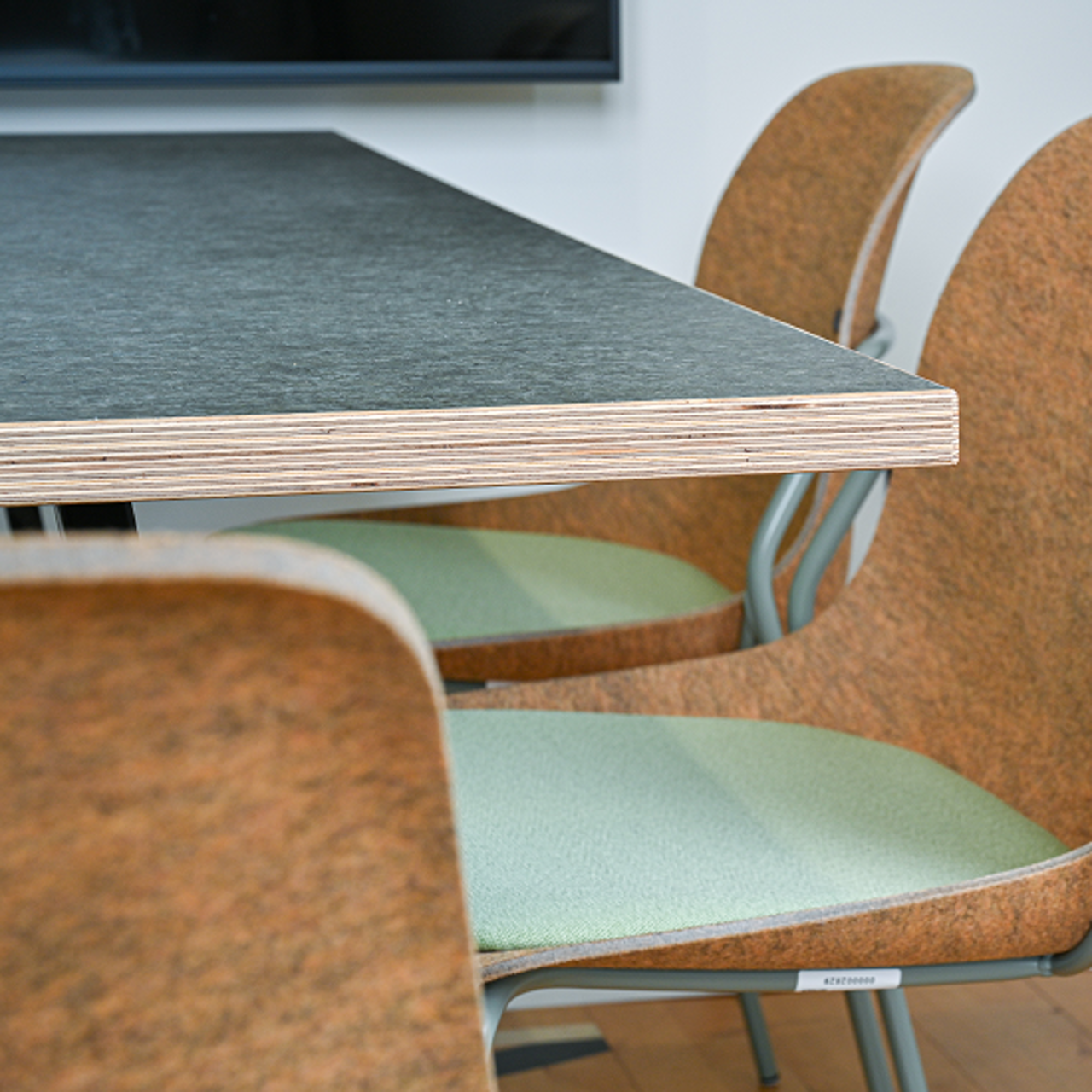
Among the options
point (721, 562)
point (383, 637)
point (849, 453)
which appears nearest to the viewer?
point (383, 637)

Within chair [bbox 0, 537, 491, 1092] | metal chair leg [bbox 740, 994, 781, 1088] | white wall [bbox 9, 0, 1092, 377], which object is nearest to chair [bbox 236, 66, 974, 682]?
white wall [bbox 9, 0, 1092, 377]

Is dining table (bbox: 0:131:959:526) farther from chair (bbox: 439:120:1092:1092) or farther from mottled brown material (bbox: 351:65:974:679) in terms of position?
mottled brown material (bbox: 351:65:974:679)

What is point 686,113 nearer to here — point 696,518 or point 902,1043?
point 696,518

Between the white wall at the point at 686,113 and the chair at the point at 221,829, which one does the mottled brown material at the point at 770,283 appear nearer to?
the white wall at the point at 686,113

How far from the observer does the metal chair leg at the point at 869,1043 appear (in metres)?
0.79

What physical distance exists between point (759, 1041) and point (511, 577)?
591 mm

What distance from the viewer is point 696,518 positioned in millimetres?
1210

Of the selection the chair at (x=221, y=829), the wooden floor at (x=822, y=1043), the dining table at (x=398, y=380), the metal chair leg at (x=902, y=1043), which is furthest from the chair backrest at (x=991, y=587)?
the wooden floor at (x=822, y=1043)

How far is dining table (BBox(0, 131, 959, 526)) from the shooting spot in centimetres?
37

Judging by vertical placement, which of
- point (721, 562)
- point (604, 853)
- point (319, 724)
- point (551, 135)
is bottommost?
point (721, 562)

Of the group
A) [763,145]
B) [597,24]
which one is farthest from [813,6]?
[763,145]

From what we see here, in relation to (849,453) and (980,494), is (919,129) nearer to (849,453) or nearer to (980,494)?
(980,494)

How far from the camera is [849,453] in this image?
40 cm

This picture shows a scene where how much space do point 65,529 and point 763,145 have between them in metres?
0.77
